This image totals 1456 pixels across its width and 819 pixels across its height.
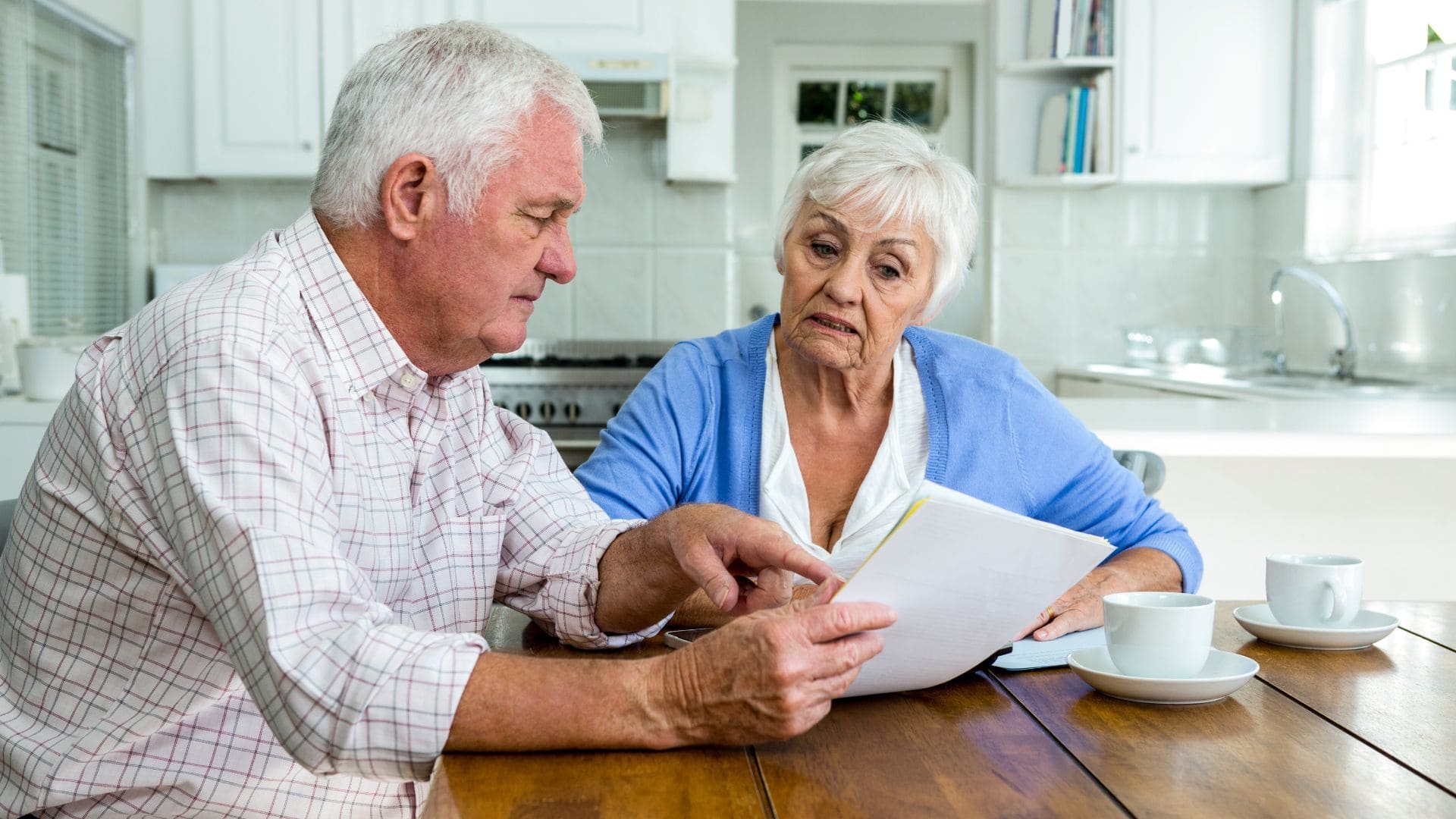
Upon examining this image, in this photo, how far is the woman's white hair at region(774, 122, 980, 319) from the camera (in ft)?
5.61

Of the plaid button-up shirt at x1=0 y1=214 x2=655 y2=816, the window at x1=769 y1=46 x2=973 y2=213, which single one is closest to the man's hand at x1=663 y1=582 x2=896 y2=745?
the plaid button-up shirt at x1=0 y1=214 x2=655 y2=816

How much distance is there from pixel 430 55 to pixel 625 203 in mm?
3396

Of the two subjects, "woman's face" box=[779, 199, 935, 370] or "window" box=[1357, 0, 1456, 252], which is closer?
"woman's face" box=[779, 199, 935, 370]

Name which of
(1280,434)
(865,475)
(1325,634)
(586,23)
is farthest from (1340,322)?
(1325,634)

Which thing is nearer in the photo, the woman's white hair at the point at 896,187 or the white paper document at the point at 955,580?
the white paper document at the point at 955,580

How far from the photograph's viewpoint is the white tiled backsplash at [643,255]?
451 centimetres

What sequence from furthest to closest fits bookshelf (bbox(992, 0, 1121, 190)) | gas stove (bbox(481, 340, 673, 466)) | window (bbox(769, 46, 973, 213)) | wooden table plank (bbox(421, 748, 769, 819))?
1. window (bbox(769, 46, 973, 213))
2. bookshelf (bbox(992, 0, 1121, 190))
3. gas stove (bbox(481, 340, 673, 466))
4. wooden table plank (bbox(421, 748, 769, 819))

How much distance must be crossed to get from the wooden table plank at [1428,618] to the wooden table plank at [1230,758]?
332 millimetres

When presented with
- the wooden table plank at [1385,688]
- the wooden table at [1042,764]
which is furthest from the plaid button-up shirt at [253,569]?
the wooden table plank at [1385,688]

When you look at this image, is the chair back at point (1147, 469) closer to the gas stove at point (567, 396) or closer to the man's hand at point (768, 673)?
the man's hand at point (768, 673)

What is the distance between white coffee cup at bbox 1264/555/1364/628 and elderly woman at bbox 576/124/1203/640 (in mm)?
378

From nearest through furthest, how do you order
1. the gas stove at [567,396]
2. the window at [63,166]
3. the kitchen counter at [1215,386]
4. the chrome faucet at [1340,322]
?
1. the window at [63,166]
2. the kitchen counter at [1215,386]
3. the gas stove at [567,396]
4. the chrome faucet at [1340,322]

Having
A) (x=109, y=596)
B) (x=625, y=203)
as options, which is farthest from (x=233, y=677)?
(x=625, y=203)

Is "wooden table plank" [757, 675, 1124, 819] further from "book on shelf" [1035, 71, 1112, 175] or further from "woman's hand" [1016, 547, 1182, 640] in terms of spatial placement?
"book on shelf" [1035, 71, 1112, 175]
